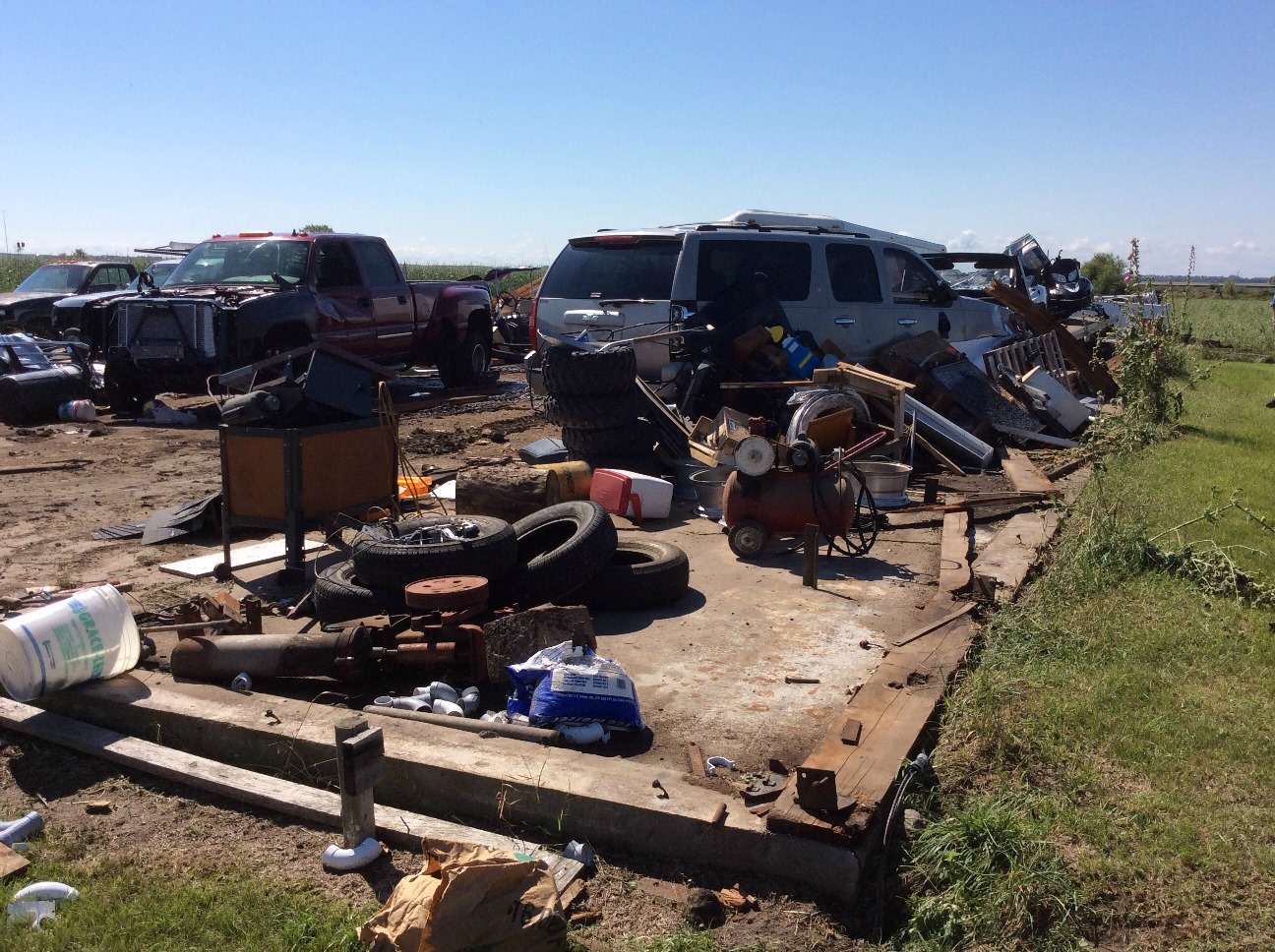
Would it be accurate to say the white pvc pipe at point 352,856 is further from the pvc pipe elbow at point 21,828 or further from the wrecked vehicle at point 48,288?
the wrecked vehicle at point 48,288

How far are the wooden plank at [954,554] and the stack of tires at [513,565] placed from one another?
1.51 meters

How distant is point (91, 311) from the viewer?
521 inches

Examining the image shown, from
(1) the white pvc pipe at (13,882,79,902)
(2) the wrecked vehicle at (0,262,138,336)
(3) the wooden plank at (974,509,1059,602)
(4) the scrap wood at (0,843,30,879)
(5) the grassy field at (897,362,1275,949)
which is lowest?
(4) the scrap wood at (0,843,30,879)

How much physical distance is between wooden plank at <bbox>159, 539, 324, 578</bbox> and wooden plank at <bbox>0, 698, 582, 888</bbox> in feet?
6.77

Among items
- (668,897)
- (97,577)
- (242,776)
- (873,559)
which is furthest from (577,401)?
(668,897)

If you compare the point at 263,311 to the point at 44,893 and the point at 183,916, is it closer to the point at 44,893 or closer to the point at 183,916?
the point at 44,893

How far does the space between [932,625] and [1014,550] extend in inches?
64.4

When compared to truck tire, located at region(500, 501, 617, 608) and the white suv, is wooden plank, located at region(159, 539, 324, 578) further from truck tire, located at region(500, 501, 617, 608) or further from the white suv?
the white suv

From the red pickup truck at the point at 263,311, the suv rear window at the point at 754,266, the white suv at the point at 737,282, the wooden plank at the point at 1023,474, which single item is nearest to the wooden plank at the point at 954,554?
the wooden plank at the point at 1023,474

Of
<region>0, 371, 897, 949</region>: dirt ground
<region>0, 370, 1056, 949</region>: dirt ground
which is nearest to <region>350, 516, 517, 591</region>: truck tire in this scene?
<region>0, 370, 1056, 949</region>: dirt ground

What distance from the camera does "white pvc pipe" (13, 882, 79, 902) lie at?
10.0ft

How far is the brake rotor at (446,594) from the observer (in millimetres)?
4793

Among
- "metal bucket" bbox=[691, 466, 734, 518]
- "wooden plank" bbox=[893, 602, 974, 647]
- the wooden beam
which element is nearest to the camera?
"wooden plank" bbox=[893, 602, 974, 647]

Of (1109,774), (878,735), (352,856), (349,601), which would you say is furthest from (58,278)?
(1109,774)
